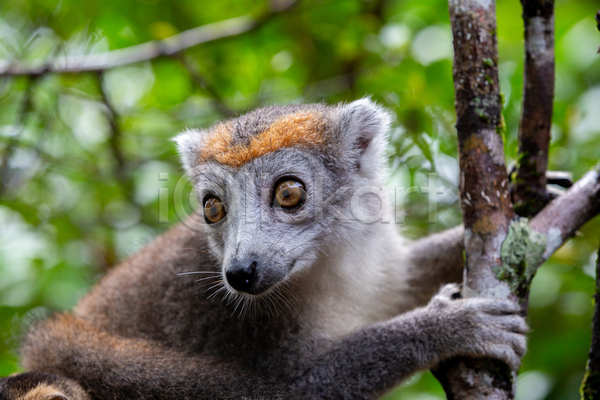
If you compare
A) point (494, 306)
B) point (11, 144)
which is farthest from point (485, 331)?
point (11, 144)

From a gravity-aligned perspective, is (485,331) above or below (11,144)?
below

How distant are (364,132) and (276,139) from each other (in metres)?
0.87

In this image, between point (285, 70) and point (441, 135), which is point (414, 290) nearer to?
point (441, 135)

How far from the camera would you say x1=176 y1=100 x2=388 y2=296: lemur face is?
399cm

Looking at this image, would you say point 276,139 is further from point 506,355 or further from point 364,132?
point 506,355

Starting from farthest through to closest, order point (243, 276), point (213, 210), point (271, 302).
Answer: point (271, 302) < point (213, 210) < point (243, 276)

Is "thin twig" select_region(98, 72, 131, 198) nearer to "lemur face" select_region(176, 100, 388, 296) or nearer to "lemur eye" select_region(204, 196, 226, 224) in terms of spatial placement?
"lemur face" select_region(176, 100, 388, 296)

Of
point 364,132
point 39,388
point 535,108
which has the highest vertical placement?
point 535,108

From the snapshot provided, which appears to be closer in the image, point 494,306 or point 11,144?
point 494,306

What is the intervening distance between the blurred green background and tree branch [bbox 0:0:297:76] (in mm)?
177

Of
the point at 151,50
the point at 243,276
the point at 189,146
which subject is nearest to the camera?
the point at 243,276

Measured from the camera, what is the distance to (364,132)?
15.5 feet

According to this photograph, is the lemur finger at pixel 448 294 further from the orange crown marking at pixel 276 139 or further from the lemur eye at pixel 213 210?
the lemur eye at pixel 213 210

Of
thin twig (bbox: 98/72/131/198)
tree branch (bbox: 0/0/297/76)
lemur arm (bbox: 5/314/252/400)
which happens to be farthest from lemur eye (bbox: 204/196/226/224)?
thin twig (bbox: 98/72/131/198)
